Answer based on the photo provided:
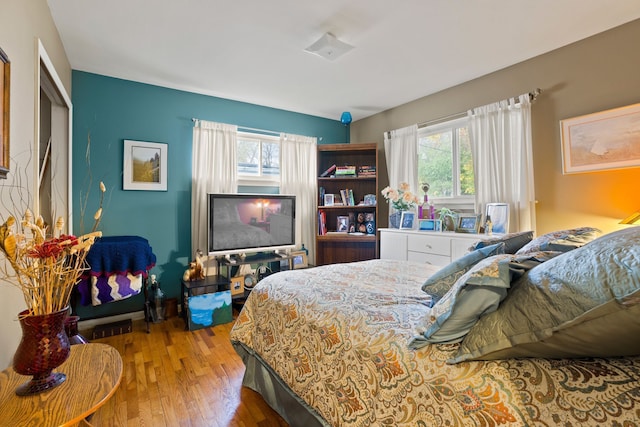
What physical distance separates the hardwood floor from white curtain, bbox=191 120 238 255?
3.74 ft

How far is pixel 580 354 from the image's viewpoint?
2.48 feet

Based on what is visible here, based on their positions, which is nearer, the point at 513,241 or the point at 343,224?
the point at 513,241

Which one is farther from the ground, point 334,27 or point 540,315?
point 334,27

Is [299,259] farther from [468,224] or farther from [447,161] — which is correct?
[447,161]

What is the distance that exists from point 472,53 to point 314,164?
7.52ft

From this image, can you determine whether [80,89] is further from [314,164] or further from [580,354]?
[580,354]

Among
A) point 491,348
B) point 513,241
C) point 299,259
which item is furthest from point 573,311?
point 299,259

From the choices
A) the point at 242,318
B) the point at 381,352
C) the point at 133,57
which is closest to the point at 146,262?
the point at 242,318

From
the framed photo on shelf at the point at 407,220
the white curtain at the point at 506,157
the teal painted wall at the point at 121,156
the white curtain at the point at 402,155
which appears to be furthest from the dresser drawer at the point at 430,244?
the teal painted wall at the point at 121,156

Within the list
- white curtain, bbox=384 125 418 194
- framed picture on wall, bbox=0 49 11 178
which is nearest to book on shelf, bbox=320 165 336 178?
white curtain, bbox=384 125 418 194

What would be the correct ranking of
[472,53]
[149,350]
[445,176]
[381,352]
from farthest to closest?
[445,176] < [472,53] < [149,350] < [381,352]

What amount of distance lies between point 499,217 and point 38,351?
3.23 meters

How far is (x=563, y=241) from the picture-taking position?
142cm

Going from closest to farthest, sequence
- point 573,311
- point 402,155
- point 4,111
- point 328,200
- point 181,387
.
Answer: point 573,311 → point 4,111 → point 181,387 → point 402,155 → point 328,200
